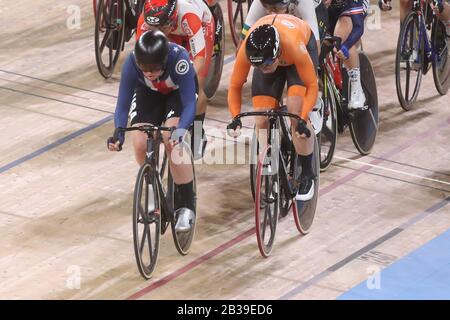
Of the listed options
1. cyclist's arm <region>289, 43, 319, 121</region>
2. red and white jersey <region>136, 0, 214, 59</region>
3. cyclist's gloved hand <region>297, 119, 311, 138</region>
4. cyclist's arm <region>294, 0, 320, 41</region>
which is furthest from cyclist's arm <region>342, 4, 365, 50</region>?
cyclist's gloved hand <region>297, 119, 311, 138</region>

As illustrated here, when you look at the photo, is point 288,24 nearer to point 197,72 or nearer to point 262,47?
point 262,47

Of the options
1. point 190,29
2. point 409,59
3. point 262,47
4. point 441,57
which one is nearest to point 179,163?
point 262,47

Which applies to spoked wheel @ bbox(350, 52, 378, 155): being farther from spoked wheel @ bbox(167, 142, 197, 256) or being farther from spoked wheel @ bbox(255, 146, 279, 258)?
spoked wheel @ bbox(167, 142, 197, 256)

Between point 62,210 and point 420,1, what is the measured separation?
11.1ft

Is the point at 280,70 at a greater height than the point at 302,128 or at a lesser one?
greater

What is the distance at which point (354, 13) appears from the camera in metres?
10.4

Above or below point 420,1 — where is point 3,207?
below

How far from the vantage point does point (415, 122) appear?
36.6 feet

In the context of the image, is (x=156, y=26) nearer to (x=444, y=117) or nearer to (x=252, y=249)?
(x=252, y=249)

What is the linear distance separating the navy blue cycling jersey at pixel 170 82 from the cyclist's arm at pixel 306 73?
0.67 meters

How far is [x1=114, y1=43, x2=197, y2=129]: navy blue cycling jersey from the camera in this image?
27.7 feet

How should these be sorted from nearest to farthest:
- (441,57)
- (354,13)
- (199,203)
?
(199,203) < (354,13) < (441,57)

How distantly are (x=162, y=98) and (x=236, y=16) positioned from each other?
4128mm
